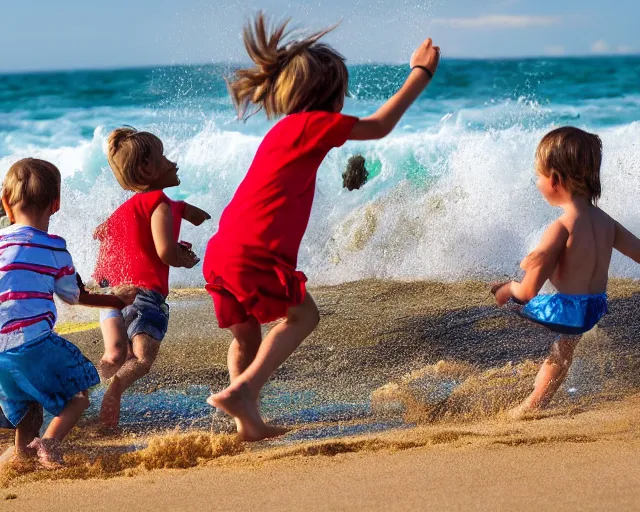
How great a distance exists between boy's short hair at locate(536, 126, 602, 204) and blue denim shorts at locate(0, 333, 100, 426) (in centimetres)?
190

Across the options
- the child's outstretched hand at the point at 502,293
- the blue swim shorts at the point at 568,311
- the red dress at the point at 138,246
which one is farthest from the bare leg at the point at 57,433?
the blue swim shorts at the point at 568,311

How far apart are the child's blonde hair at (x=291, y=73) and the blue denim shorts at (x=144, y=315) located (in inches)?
35.6

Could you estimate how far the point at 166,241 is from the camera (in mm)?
3738

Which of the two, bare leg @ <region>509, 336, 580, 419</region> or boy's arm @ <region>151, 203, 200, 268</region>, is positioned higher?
boy's arm @ <region>151, 203, 200, 268</region>

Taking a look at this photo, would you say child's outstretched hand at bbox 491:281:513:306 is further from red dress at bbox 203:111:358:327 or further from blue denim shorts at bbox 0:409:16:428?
blue denim shorts at bbox 0:409:16:428

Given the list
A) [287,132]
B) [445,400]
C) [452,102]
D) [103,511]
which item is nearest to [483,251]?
[445,400]

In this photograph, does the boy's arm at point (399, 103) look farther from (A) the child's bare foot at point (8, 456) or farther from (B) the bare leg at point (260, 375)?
(A) the child's bare foot at point (8, 456)

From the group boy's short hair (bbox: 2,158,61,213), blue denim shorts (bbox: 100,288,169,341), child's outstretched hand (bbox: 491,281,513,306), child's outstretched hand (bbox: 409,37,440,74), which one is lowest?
blue denim shorts (bbox: 100,288,169,341)

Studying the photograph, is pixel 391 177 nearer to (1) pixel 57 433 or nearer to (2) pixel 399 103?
(2) pixel 399 103

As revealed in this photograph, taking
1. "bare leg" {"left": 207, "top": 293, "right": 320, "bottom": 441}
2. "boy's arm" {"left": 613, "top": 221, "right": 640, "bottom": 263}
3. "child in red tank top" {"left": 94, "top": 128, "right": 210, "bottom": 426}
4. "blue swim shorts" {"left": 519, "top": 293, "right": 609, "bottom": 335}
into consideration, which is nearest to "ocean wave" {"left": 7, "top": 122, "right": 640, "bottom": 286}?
"boy's arm" {"left": 613, "top": 221, "right": 640, "bottom": 263}

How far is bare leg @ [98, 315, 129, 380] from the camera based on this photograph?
12.3 feet

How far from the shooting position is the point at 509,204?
826cm

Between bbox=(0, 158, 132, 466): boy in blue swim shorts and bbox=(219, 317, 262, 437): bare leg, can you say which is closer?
bbox=(0, 158, 132, 466): boy in blue swim shorts

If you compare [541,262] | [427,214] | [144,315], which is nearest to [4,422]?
[144,315]
